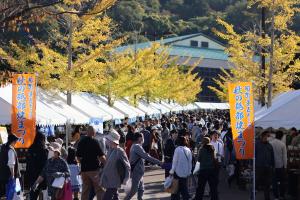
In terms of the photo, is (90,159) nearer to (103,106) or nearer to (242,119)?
(242,119)

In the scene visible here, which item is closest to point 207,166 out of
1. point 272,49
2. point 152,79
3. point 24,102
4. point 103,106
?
point 24,102

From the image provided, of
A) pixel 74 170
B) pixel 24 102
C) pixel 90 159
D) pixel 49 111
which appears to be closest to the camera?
pixel 90 159

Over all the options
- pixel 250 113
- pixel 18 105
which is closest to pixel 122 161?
pixel 250 113

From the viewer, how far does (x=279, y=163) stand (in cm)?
1377

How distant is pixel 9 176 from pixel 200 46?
91308 mm

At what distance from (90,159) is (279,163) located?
4801mm

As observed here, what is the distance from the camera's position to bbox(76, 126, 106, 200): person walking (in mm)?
11235

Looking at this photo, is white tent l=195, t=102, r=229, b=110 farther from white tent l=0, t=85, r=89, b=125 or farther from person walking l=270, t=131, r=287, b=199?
person walking l=270, t=131, r=287, b=199

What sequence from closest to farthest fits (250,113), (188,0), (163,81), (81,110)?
(250,113) < (81,110) < (163,81) < (188,0)

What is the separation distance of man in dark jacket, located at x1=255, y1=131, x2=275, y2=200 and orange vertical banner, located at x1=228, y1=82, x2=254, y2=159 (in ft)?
0.91

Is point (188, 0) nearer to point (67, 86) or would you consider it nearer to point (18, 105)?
point (67, 86)

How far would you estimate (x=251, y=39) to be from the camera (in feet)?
85.3

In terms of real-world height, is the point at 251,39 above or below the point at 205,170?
above

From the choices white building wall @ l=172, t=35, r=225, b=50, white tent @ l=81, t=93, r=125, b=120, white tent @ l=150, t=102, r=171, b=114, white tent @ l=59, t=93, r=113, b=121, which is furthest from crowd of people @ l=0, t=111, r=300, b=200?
white building wall @ l=172, t=35, r=225, b=50
